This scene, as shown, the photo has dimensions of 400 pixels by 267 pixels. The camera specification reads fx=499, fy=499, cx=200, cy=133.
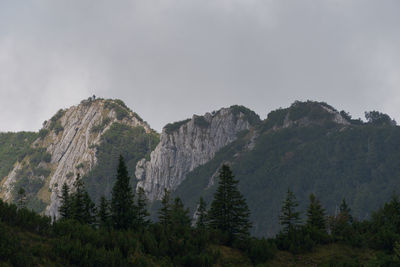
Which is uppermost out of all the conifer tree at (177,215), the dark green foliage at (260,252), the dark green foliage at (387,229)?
the conifer tree at (177,215)

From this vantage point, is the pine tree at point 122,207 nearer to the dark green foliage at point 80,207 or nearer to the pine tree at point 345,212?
the dark green foliage at point 80,207

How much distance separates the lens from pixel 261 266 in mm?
57281

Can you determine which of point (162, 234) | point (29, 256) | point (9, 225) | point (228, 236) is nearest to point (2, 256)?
point (29, 256)

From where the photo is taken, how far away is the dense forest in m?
51.9

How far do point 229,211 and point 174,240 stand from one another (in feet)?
43.3

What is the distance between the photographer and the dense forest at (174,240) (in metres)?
51.9

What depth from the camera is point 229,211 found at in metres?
73.8

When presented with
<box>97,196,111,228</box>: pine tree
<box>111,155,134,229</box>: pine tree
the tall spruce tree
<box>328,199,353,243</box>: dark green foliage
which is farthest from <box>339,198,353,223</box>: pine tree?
<box>97,196,111,228</box>: pine tree

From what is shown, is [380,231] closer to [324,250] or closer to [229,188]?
[324,250]

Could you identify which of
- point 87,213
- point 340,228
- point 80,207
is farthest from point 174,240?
point 340,228

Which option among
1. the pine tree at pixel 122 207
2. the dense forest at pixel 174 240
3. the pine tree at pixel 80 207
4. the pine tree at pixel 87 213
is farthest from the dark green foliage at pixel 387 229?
the pine tree at pixel 80 207

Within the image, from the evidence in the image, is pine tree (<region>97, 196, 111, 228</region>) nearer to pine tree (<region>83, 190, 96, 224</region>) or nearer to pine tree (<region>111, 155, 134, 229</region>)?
pine tree (<region>111, 155, 134, 229</region>)

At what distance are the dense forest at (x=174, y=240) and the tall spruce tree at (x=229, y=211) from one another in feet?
0.48

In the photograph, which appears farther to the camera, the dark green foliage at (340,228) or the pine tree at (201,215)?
the pine tree at (201,215)
